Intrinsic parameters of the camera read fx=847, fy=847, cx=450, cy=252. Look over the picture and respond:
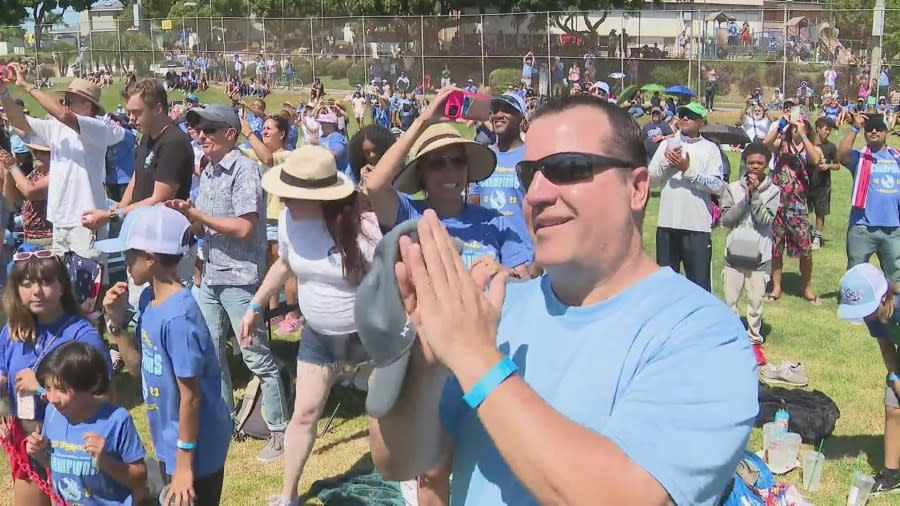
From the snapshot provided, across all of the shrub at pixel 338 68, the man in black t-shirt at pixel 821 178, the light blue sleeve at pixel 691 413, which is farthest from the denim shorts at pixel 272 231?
the shrub at pixel 338 68

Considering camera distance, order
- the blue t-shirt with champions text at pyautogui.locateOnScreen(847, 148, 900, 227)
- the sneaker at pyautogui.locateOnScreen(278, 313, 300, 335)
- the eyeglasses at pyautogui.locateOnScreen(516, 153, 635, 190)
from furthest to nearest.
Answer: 1. the sneaker at pyautogui.locateOnScreen(278, 313, 300, 335)
2. the blue t-shirt with champions text at pyautogui.locateOnScreen(847, 148, 900, 227)
3. the eyeglasses at pyautogui.locateOnScreen(516, 153, 635, 190)

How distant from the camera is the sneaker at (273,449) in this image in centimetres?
525

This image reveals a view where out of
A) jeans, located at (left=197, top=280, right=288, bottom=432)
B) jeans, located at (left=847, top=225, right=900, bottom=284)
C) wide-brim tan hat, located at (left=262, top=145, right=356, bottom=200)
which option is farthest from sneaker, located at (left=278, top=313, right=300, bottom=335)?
jeans, located at (left=847, top=225, right=900, bottom=284)

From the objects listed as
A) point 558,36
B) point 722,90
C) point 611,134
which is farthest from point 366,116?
point 611,134

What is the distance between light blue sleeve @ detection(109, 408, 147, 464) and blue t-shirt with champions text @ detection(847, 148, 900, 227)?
663 centimetres

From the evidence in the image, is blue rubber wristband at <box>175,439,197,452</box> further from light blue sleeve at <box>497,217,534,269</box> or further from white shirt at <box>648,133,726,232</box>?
white shirt at <box>648,133,726,232</box>

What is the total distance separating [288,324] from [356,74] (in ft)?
88.9

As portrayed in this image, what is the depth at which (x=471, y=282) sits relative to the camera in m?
1.41

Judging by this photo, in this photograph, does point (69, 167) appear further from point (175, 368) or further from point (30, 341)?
point (175, 368)

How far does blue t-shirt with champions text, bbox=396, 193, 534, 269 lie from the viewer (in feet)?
13.4

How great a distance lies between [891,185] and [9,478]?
23.9 ft

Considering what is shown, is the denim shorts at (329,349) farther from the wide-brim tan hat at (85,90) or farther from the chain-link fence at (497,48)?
the chain-link fence at (497,48)

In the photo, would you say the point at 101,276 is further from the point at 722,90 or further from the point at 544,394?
the point at 722,90

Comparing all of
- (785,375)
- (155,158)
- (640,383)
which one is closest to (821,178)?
(785,375)
